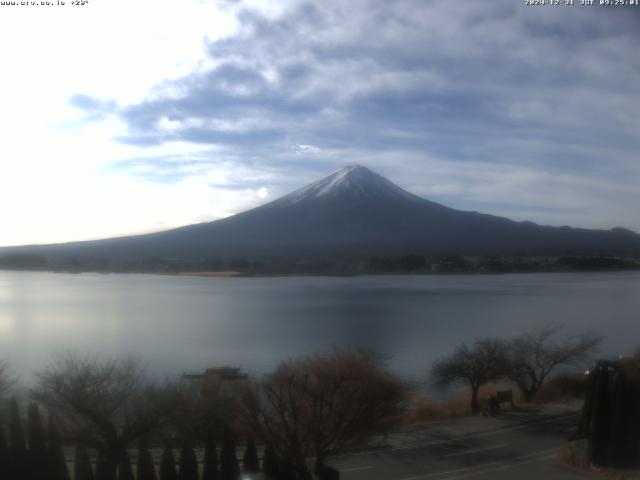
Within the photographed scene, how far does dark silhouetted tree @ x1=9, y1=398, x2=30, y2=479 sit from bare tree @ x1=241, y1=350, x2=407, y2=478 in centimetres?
165

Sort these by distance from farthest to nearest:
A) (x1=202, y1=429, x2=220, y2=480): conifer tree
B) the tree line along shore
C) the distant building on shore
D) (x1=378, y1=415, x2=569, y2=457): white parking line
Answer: the tree line along shore < the distant building on shore < (x1=378, y1=415, x2=569, y2=457): white parking line < (x1=202, y1=429, x2=220, y2=480): conifer tree

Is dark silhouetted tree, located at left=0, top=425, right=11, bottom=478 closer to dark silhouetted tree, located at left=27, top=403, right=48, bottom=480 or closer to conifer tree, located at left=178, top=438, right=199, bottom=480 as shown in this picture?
dark silhouetted tree, located at left=27, top=403, right=48, bottom=480

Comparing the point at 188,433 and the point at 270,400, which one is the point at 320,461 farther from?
the point at 188,433

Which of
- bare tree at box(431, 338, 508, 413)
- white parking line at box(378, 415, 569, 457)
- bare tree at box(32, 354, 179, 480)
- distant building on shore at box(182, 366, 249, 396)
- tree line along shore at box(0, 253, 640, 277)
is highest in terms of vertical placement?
tree line along shore at box(0, 253, 640, 277)

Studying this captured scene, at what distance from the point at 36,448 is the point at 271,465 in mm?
1669

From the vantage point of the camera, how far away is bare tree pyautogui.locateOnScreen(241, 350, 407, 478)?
17.2ft

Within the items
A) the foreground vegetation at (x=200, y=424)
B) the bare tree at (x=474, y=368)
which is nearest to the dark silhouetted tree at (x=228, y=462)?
the foreground vegetation at (x=200, y=424)

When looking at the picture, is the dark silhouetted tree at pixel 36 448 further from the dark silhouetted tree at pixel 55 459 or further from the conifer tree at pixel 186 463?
the conifer tree at pixel 186 463

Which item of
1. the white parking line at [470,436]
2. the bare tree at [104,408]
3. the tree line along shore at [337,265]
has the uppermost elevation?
the tree line along shore at [337,265]

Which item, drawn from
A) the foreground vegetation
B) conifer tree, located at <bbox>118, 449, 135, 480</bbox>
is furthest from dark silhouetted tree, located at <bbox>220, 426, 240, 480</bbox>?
conifer tree, located at <bbox>118, 449, 135, 480</bbox>

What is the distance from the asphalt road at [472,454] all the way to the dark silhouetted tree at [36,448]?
2.26m

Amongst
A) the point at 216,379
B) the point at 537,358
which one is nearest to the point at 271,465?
the point at 216,379

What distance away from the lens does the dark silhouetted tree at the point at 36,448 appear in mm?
4695

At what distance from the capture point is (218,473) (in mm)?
4855
